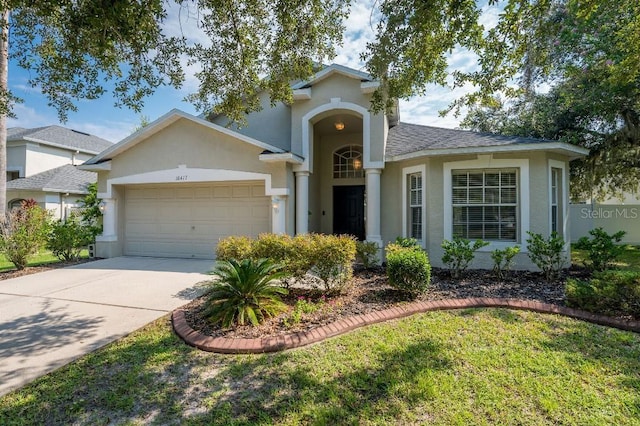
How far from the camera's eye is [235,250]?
6320mm

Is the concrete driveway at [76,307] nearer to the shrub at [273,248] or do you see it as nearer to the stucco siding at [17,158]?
the shrub at [273,248]

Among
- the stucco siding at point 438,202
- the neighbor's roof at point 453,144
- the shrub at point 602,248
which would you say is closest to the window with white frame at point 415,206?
the stucco siding at point 438,202

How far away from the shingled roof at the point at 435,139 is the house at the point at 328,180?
1.9 inches

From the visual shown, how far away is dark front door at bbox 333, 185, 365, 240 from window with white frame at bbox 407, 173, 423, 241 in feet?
9.79

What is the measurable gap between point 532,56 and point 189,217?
10.8 m

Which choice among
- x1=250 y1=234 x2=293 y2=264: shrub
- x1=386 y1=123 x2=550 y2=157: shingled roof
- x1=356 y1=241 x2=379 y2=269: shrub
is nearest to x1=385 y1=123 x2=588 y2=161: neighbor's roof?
x1=386 y1=123 x2=550 y2=157: shingled roof

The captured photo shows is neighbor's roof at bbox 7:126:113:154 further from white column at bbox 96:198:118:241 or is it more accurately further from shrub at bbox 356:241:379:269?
shrub at bbox 356:241:379:269

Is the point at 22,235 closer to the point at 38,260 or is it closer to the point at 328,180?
the point at 38,260

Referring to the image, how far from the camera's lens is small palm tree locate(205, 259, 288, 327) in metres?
4.68

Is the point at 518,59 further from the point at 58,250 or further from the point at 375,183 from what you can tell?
the point at 58,250

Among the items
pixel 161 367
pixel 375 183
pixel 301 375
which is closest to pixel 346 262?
pixel 301 375

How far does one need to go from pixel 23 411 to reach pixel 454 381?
4233 millimetres

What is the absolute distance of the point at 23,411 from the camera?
2.90 m

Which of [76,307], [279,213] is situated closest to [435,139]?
[279,213]
